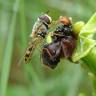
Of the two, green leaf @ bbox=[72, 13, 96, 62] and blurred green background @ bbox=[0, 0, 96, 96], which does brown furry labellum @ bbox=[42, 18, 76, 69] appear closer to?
green leaf @ bbox=[72, 13, 96, 62]

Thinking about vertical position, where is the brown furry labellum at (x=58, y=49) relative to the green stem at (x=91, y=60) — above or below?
above

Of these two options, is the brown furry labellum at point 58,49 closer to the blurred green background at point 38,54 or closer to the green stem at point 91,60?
the green stem at point 91,60

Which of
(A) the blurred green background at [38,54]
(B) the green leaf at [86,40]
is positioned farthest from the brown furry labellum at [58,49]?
(A) the blurred green background at [38,54]

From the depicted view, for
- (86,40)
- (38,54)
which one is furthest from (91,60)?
(38,54)

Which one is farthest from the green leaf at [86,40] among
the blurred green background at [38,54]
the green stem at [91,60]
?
the blurred green background at [38,54]

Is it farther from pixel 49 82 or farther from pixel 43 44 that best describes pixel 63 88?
pixel 43 44

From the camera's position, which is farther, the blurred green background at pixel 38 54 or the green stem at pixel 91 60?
the blurred green background at pixel 38 54

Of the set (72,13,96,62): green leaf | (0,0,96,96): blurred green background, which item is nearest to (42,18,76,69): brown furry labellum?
(72,13,96,62): green leaf

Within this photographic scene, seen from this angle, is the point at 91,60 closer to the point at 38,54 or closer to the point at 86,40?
the point at 86,40

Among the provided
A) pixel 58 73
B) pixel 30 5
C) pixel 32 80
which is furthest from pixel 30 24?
pixel 32 80
